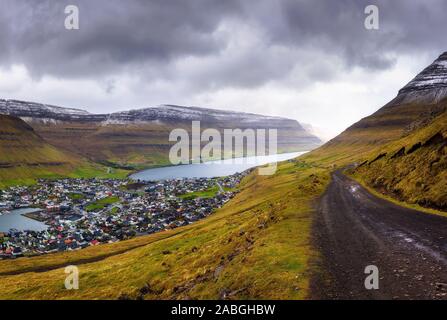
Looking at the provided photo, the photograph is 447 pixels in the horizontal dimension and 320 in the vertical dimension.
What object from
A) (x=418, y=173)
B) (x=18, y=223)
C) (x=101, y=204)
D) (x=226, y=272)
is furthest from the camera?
(x=101, y=204)

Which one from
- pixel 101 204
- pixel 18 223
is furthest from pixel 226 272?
pixel 101 204

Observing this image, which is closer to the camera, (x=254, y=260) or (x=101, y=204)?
(x=254, y=260)

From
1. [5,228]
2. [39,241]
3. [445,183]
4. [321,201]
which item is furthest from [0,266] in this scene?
[445,183]

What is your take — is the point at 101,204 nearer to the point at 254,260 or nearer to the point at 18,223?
the point at 18,223

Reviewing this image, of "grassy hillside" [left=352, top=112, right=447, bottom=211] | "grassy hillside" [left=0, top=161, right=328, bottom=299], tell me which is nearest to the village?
"grassy hillside" [left=0, top=161, right=328, bottom=299]

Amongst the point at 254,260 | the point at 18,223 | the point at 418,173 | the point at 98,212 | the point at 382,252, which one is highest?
the point at 418,173
